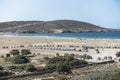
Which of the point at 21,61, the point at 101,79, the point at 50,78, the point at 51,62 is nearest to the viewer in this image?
the point at 101,79

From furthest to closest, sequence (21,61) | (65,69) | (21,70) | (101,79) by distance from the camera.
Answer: (21,61) < (21,70) < (65,69) < (101,79)

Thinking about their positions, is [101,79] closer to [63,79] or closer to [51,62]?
[63,79]

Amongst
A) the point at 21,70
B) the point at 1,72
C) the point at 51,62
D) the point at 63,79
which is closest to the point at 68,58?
the point at 51,62

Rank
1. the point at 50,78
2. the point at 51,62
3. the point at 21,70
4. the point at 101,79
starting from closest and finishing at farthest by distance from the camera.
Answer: the point at 101,79, the point at 50,78, the point at 21,70, the point at 51,62

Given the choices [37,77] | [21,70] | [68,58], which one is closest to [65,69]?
[37,77]

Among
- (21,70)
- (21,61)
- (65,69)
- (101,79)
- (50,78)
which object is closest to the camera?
(101,79)

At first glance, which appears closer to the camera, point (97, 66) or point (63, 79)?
point (63, 79)

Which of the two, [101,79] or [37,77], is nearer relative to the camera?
[101,79]

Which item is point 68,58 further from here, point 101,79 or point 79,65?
point 101,79
